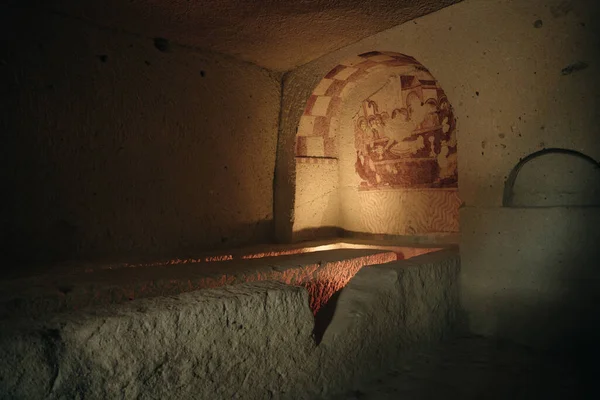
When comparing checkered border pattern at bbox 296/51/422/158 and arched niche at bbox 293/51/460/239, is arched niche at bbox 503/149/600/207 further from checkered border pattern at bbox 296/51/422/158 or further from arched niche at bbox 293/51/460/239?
checkered border pattern at bbox 296/51/422/158

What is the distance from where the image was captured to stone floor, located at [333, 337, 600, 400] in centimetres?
195

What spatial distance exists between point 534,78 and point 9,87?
3.73 metres

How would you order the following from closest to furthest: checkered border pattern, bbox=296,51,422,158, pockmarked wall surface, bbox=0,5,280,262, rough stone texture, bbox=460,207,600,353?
rough stone texture, bbox=460,207,600,353 < pockmarked wall surface, bbox=0,5,280,262 < checkered border pattern, bbox=296,51,422,158

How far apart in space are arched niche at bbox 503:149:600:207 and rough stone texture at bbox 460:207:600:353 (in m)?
0.15

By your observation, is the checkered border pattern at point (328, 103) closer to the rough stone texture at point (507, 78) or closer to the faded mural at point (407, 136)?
the faded mural at point (407, 136)

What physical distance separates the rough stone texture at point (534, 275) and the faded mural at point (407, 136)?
1.61m

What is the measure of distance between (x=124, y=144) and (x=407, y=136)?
10.0 feet

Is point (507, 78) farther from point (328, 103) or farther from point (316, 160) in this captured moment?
point (316, 160)

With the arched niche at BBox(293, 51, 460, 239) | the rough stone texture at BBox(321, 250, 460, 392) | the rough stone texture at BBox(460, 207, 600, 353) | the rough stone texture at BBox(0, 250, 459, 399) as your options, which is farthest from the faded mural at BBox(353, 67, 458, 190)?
the rough stone texture at BBox(0, 250, 459, 399)

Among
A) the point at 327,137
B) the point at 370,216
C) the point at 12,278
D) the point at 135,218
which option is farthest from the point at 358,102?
the point at 12,278

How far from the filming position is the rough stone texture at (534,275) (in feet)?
7.53

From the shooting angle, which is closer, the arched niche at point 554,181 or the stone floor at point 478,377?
the stone floor at point 478,377

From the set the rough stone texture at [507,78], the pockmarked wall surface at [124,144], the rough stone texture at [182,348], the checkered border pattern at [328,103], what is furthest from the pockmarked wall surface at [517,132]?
the pockmarked wall surface at [124,144]

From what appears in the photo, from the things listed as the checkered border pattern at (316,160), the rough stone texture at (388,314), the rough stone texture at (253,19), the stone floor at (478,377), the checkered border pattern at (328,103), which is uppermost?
the rough stone texture at (253,19)
